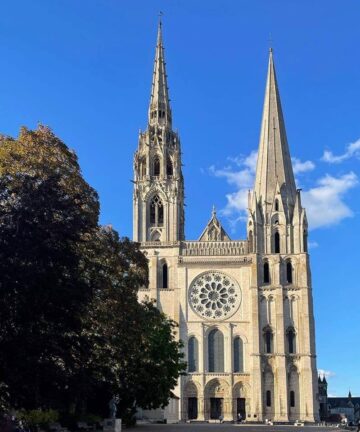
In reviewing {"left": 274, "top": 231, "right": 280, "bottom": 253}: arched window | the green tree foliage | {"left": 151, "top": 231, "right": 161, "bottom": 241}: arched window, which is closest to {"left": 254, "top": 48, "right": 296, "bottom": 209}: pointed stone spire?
{"left": 274, "top": 231, "right": 280, "bottom": 253}: arched window

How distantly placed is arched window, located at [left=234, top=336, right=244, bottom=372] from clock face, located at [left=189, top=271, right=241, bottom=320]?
9.01 feet

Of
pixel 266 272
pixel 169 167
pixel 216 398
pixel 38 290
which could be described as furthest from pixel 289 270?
pixel 38 290

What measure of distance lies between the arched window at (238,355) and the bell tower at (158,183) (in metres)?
12.3

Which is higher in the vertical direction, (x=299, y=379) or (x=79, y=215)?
(x=79, y=215)

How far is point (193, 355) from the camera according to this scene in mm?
73625

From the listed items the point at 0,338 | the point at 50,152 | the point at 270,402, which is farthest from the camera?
the point at 270,402

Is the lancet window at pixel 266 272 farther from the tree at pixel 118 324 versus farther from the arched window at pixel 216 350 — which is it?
the tree at pixel 118 324

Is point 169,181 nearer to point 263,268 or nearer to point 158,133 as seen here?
point 158,133

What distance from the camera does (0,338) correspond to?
22891 millimetres

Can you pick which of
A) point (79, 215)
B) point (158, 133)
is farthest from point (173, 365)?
point (158, 133)

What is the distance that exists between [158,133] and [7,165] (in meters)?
53.8

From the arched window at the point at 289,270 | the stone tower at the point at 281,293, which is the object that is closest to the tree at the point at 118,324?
the stone tower at the point at 281,293

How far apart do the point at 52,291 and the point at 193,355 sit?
51.9m

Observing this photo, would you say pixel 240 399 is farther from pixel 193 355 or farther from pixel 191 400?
pixel 193 355
